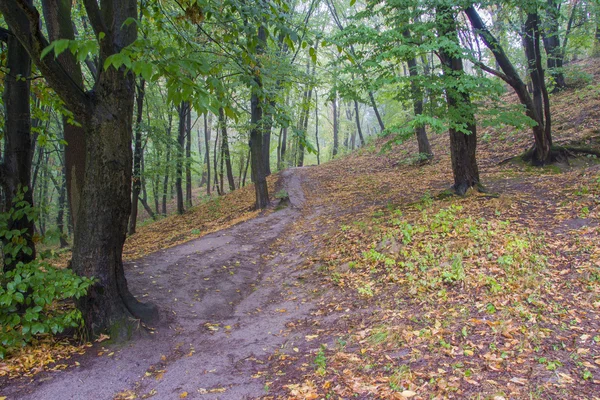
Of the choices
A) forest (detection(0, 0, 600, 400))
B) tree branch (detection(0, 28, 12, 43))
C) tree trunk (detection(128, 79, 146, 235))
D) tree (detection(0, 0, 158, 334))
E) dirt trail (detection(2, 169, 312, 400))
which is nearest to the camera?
forest (detection(0, 0, 600, 400))

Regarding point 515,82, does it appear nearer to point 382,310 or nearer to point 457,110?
point 457,110

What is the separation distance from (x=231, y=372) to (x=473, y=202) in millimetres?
6269

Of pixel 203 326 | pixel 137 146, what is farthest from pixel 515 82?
pixel 137 146

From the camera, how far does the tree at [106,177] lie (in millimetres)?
4270

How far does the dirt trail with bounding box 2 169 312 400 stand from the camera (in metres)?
3.78

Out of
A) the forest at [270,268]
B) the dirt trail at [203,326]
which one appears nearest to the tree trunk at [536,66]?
the forest at [270,268]

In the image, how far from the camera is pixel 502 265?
532 centimetres

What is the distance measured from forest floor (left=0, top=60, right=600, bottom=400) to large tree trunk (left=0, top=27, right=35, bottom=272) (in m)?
1.54

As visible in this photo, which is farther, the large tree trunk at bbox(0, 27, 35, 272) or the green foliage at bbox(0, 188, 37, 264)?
the large tree trunk at bbox(0, 27, 35, 272)

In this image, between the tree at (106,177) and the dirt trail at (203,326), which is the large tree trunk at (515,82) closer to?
the dirt trail at (203,326)

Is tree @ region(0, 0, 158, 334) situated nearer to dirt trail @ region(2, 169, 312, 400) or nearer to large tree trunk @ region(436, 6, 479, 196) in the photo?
dirt trail @ region(2, 169, 312, 400)

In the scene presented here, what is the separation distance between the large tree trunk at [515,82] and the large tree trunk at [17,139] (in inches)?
319

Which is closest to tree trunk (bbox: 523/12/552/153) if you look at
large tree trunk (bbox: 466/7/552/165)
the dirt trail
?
large tree trunk (bbox: 466/7/552/165)

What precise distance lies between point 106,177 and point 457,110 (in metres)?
6.54
